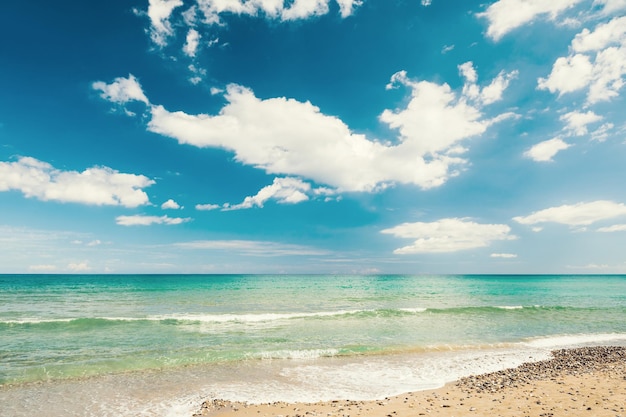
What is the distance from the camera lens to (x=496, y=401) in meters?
10.6

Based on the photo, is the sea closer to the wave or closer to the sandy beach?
the wave

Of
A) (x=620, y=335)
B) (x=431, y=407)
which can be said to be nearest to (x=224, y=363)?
(x=431, y=407)

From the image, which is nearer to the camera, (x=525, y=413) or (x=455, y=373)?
(x=525, y=413)

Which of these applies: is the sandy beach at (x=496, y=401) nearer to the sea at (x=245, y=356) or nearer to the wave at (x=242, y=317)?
the sea at (x=245, y=356)

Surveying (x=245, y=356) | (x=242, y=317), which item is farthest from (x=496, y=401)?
(x=242, y=317)

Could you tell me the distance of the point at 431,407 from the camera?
10.4 m

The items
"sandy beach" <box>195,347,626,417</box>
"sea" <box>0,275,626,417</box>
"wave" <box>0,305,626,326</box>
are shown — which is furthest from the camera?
"wave" <box>0,305,626,326</box>

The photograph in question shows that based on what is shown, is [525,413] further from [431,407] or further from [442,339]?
[442,339]

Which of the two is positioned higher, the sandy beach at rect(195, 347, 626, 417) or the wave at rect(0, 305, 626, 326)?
the sandy beach at rect(195, 347, 626, 417)

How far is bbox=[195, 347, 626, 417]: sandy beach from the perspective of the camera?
32.3 ft

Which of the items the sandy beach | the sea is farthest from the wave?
the sandy beach

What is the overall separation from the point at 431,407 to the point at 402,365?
568 centimetres

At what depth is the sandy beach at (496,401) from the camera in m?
9.85

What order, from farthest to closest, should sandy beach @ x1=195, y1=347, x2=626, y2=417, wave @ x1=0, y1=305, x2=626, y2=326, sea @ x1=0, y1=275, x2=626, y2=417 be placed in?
1. wave @ x1=0, y1=305, x2=626, y2=326
2. sea @ x1=0, y1=275, x2=626, y2=417
3. sandy beach @ x1=195, y1=347, x2=626, y2=417
